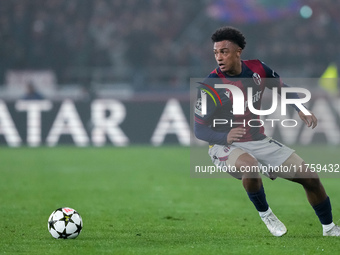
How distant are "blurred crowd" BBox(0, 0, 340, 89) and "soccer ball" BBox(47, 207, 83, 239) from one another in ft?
55.4

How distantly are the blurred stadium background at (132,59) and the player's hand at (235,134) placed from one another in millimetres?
13527

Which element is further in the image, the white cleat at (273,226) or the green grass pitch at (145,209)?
the white cleat at (273,226)

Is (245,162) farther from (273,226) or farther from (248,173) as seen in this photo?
(273,226)

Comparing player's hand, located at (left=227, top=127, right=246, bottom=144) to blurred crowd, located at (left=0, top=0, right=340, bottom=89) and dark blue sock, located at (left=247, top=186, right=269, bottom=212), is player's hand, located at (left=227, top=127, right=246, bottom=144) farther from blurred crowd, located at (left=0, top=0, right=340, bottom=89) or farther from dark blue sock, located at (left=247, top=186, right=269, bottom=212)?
blurred crowd, located at (left=0, top=0, right=340, bottom=89)

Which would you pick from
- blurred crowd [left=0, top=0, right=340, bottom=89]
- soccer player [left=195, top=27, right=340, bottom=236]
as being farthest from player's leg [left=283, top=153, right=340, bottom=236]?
blurred crowd [left=0, top=0, right=340, bottom=89]

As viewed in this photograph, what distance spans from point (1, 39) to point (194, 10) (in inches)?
296

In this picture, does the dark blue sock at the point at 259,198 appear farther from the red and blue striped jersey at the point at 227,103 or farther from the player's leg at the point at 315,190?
the red and blue striped jersey at the point at 227,103

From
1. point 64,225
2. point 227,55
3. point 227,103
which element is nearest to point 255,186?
point 227,103

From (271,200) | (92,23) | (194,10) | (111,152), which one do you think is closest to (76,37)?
(92,23)

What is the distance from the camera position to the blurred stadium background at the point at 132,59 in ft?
66.0

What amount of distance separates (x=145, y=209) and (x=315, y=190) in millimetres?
3086

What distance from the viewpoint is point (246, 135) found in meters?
6.58

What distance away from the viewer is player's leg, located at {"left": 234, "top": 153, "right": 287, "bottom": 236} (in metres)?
6.28

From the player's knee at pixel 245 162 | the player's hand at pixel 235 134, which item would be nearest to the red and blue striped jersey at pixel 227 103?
the player's hand at pixel 235 134
